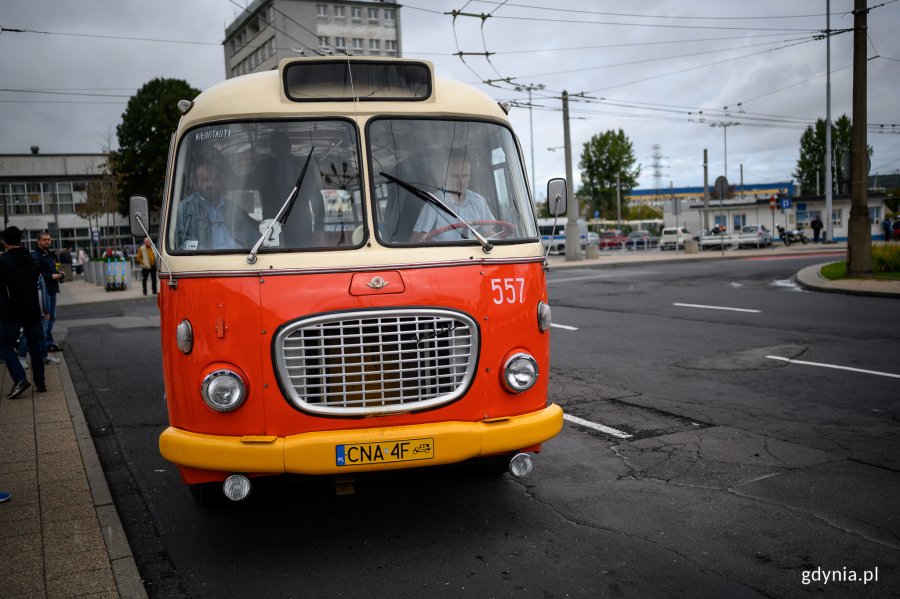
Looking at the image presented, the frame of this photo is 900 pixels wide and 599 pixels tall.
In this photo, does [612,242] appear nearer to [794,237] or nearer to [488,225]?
[794,237]

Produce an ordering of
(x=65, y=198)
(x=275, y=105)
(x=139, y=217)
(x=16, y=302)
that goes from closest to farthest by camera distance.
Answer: (x=275, y=105) → (x=139, y=217) → (x=16, y=302) → (x=65, y=198)

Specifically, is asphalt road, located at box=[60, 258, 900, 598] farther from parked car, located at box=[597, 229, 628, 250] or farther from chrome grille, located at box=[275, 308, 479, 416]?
parked car, located at box=[597, 229, 628, 250]

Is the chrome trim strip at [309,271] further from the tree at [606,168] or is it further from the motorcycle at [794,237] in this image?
the tree at [606,168]

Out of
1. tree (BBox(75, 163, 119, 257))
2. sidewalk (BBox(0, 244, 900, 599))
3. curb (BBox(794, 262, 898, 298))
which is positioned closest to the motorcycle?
curb (BBox(794, 262, 898, 298))

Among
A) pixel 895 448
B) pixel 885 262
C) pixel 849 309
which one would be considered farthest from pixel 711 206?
pixel 895 448

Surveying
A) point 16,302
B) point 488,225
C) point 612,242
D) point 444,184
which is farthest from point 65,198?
point 488,225

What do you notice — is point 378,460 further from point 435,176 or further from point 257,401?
point 435,176

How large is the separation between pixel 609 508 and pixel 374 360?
6.25 feet

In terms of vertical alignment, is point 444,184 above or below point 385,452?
above

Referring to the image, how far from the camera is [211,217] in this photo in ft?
15.9

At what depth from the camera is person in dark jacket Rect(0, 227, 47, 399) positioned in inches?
351

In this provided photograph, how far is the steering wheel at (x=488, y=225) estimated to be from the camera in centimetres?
493

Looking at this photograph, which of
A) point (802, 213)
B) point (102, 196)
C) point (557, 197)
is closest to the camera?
point (557, 197)

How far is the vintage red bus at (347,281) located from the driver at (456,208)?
1 centimetres
